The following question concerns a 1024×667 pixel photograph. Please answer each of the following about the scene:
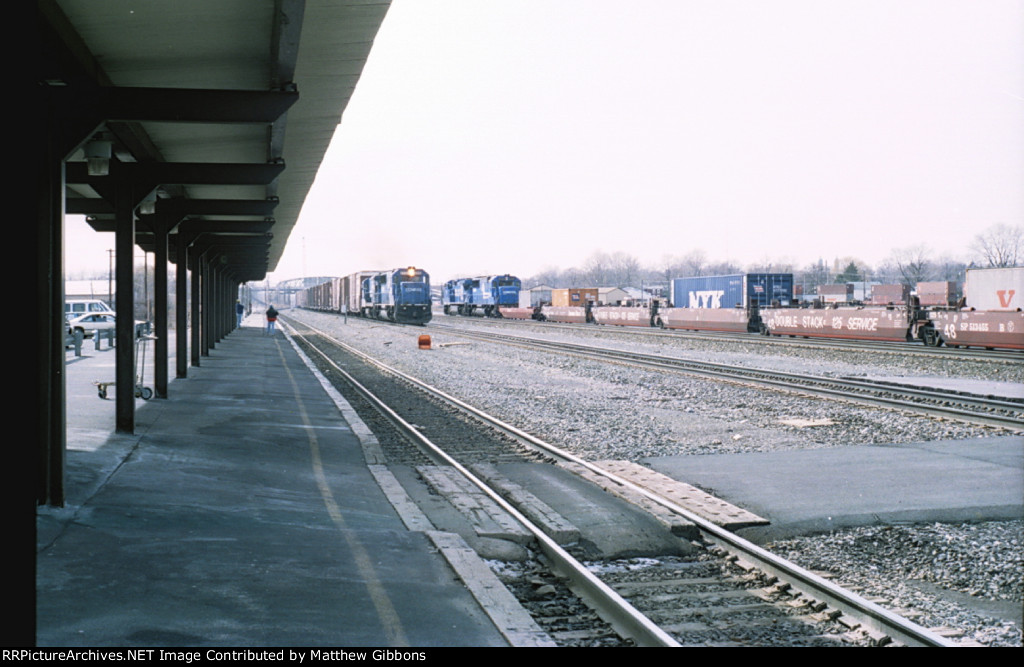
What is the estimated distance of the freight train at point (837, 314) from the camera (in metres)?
28.5

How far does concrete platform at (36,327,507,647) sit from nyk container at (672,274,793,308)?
33735 millimetres

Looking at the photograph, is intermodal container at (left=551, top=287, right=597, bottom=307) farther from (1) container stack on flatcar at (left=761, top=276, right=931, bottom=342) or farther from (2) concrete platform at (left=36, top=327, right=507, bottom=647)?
(2) concrete platform at (left=36, top=327, right=507, bottom=647)

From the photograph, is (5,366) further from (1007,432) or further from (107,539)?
(1007,432)

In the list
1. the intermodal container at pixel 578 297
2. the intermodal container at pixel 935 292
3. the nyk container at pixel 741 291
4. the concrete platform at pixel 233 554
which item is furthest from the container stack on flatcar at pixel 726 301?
the concrete platform at pixel 233 554

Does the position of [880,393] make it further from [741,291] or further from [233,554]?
[741,291]

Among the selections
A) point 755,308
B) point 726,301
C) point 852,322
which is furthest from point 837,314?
point 726,301

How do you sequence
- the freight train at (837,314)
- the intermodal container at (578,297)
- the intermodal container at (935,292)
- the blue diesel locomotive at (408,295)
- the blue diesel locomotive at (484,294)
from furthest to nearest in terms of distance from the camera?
the blue diesel locomotive at (484,294) < the intermodal container at (578,297) < the intermodal container at (935,292) < the blue diesel locomotive at (408,295) < the freight train at (837,314)

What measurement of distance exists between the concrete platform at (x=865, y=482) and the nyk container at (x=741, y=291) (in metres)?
31.2

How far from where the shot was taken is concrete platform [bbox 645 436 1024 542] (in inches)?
314

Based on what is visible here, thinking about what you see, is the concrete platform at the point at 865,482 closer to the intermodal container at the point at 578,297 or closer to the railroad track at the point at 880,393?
the railroad track at the point at 880,393

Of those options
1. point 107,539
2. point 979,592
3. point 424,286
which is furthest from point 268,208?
point 424,286

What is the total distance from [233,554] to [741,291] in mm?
39879

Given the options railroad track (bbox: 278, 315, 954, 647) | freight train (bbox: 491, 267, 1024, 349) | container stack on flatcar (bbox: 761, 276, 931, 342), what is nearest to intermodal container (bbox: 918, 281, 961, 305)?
freight train (bbox: 491, 267, 1024, 349)

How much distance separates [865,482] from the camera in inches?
371
